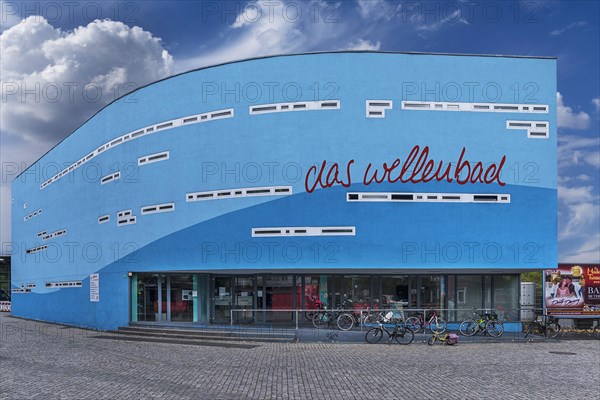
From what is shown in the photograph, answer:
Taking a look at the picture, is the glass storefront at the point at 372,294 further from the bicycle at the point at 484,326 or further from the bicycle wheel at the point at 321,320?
the bicycle at the point at 484,326

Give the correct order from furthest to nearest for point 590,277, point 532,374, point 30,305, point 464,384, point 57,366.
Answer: point 30,305 < point 590,277 < point 57,366 < point 532,374 < point 464,384

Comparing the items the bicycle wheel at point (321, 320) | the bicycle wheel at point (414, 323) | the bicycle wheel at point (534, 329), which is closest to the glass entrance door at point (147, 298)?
the bicycle wheel at point (321, 320)

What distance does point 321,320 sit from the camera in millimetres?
22125

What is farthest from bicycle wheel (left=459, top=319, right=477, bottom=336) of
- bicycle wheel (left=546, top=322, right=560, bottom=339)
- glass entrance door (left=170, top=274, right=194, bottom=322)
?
glass entrance door (left=170, top=274, right=194, bottom=322)

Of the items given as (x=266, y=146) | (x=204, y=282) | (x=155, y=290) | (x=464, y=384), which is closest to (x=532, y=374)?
(x=464, y=384)

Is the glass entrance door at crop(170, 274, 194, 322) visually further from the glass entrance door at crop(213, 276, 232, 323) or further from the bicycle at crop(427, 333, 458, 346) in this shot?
the bicycle at crop(427, 333, 458, 346)

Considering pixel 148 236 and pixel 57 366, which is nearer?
pixel 57 366

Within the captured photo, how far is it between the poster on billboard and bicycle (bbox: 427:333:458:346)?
789 cm

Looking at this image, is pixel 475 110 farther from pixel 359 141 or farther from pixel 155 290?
pixel 155 290

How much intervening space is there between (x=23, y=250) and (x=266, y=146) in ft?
102

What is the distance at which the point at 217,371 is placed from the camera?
13688 mm

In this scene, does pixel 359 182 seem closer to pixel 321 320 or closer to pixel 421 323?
pixel 321 320

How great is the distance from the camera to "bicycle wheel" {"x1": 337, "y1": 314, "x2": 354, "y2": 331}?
2177 centimetres

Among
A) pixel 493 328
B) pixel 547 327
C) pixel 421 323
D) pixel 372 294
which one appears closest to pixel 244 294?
pixel 372 294
